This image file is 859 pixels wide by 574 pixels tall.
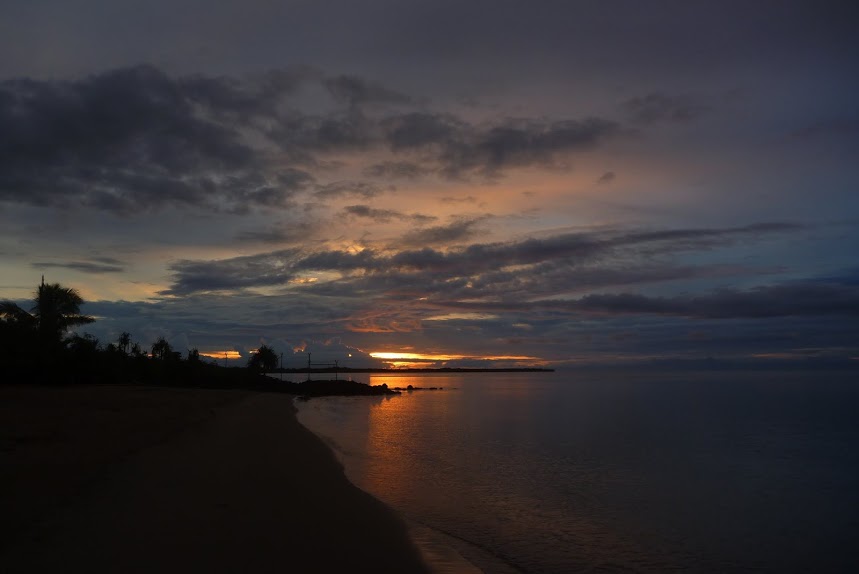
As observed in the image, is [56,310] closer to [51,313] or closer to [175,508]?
[51,313]

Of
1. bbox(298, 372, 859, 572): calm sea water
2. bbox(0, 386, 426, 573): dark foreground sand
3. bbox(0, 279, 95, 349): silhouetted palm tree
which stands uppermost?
bbox(0, 279, 95, 349): silhouetted palm tree

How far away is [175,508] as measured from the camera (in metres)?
11.0

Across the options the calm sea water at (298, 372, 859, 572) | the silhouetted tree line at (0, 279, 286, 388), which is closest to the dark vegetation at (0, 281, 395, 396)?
the silhouetted tree line at (0, 279, 286, 388)

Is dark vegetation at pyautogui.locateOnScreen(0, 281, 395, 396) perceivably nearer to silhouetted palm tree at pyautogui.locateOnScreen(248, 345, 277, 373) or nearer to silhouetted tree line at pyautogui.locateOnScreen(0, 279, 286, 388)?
silhouetted tree line at pyautogui.locateOnScreen(0, 279, 286, 388)

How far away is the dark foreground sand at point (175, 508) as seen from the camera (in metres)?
8.38

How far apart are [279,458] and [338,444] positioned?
339 inches

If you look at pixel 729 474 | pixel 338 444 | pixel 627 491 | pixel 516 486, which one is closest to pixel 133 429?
pixel 338 444

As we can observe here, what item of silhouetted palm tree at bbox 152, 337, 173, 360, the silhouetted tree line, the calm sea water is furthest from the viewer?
silhouetted palm tree at bbox 152, 337, 173, 360

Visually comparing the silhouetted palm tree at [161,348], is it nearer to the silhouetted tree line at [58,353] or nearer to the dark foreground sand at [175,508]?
the silhouetted tree line at [58,353]

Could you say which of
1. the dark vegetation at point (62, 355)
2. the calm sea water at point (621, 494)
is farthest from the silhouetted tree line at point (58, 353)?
the calm sea water at point (621, 494)

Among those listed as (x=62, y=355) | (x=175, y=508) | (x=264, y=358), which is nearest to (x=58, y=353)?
(x=62, y=355)

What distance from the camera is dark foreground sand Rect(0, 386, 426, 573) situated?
8.38 metres

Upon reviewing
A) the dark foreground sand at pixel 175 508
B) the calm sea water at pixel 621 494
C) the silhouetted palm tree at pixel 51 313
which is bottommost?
the calm sea water at pixel 621 494

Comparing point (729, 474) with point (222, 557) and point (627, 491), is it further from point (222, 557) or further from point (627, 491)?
point (222, 557)
